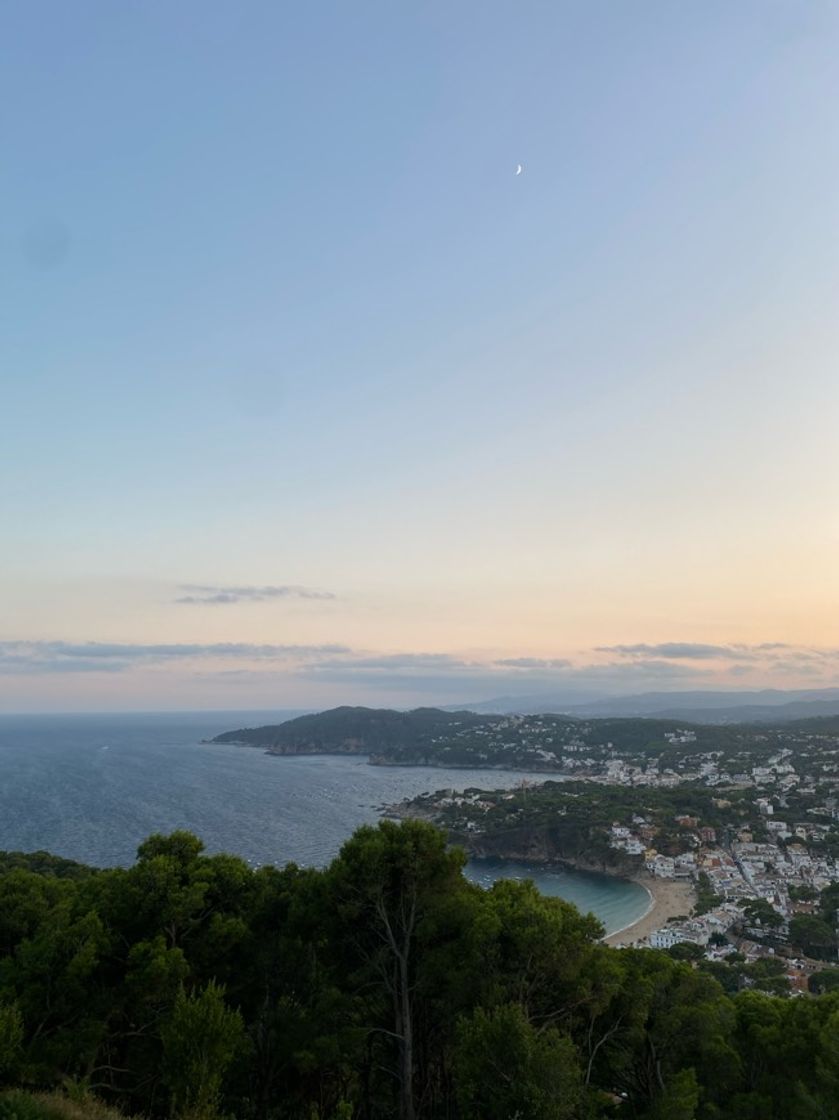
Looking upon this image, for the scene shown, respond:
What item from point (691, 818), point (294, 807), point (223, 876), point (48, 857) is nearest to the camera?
point (223, 876)

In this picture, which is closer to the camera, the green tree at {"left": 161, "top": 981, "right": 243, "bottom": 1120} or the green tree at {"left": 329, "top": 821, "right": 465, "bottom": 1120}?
the green tree at {"left": 161, "top": 981, "right": 243, "bottom": 1120}

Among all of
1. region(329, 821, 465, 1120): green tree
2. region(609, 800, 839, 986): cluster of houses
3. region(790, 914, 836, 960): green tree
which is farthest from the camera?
region(609, 800, 839, 986): cluster of houses

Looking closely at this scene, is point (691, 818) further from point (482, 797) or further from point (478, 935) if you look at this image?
point (478, 935)

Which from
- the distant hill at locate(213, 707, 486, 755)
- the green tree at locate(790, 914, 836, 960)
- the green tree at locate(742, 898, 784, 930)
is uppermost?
the green tree at locate(790, 914, 836, 960)

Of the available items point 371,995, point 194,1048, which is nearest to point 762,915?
point 371,995

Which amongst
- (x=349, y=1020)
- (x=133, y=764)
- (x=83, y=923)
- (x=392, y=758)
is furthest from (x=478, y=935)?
(x=392, y=758)

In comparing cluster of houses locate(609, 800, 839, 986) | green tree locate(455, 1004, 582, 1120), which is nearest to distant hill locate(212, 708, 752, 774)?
cluster of houses locate(609, 800, 839, 986)

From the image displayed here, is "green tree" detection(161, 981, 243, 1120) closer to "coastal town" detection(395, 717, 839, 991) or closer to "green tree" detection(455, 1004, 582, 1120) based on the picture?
"green tree" detection(455, 1004, 582, 1120)

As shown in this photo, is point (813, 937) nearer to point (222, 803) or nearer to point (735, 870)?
point (735, 870)
